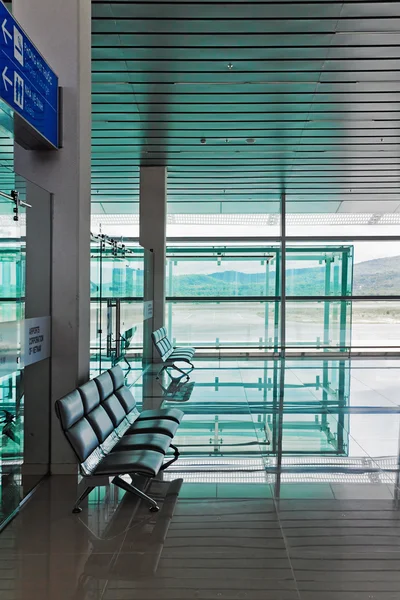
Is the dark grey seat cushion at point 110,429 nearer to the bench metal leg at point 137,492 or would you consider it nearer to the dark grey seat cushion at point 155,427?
the dark grey seat cushion at point 155,427

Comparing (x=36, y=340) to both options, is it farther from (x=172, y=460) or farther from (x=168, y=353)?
(x=168, y=353)

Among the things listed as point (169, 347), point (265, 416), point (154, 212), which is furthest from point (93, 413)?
point (154, 212)

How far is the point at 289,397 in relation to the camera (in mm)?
6719

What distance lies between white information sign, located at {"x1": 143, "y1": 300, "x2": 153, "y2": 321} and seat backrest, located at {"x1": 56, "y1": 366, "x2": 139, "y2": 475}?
168 inches

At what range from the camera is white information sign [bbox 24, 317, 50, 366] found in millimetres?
3355

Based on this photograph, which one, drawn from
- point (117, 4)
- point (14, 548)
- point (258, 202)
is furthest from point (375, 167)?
point (14, 548)

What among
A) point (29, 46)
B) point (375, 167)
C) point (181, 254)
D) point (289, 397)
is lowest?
point (289, 397)

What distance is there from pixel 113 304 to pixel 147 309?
3404 millimetres

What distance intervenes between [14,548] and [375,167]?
9.06 m

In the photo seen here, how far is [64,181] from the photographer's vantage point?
3.83 metres

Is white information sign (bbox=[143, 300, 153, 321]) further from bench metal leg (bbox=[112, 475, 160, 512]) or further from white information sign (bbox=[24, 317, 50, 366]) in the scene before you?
bench metal leg (bbox=[112, 475, 160, 512])

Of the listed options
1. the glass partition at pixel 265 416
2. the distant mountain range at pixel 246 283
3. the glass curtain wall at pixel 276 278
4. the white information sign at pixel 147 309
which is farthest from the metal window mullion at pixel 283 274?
the white information sign at pixel 147 309

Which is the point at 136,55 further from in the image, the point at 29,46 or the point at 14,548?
the point at 14,548

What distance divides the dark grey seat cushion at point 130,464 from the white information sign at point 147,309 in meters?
5.25
